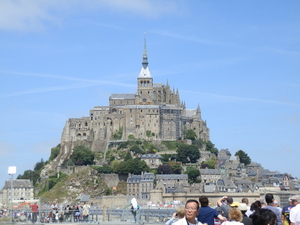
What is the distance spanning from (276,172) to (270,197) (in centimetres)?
8945

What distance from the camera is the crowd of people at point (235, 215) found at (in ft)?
34.9

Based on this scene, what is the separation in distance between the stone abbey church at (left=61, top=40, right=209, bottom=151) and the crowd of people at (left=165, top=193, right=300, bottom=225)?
84230 mm

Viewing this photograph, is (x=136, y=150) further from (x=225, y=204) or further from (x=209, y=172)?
(x=225, y=204)

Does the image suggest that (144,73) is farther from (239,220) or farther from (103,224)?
(239,220)

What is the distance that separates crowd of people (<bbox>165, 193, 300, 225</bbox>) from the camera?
10.6 m

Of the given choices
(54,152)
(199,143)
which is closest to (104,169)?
(54,152)

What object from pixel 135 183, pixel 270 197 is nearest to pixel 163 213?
pixel 270 197

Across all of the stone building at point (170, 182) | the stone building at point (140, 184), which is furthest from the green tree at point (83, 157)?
the stone building at point (170, 182)

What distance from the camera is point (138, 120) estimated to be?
327ft

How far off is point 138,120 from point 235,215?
288 feet

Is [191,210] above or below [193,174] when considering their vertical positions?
below

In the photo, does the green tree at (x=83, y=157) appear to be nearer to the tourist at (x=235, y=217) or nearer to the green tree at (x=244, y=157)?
the green tree at (x=244, y=157)

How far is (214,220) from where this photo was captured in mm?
13539

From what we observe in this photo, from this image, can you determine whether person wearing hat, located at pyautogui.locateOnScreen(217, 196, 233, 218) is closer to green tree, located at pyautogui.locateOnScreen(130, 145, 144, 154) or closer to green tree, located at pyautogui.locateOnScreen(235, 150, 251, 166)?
green tree, located at pyautogui.locateOnScreen(130, 145, 144, 154)
